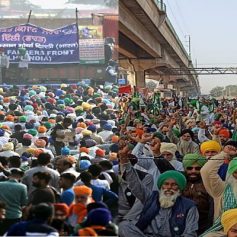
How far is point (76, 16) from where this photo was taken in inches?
68.3

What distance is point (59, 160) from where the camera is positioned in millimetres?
1738

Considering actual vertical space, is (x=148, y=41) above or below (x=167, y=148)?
above

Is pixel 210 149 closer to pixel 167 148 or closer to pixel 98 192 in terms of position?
pixel 167 148

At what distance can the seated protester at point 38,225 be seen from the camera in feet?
5.23

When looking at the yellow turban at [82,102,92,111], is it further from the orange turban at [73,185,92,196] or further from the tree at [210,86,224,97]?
the tree at [210,86,224,97]

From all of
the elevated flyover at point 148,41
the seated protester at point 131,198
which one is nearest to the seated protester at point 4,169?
the seated protester at point 131,198

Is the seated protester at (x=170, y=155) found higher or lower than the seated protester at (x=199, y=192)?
higher

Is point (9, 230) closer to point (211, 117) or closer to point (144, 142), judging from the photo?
point (144, 142)

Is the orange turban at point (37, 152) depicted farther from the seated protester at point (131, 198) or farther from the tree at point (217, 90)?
the tree at point (217, 90)

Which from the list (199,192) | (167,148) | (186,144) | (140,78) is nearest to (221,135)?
(186,144)

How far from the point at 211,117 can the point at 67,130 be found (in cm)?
470

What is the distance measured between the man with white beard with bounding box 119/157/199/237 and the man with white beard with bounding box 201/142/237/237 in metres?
0.12

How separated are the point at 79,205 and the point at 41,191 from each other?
0.13m

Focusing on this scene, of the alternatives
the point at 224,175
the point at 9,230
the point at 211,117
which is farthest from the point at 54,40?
the point at 211,117
